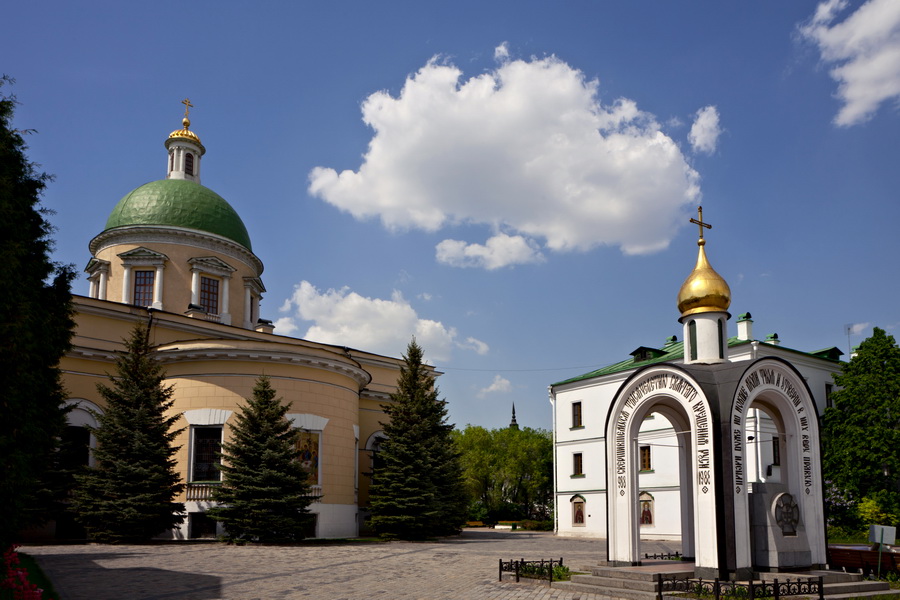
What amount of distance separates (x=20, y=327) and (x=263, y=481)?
14.2 metres

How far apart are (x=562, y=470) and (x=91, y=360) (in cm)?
2275

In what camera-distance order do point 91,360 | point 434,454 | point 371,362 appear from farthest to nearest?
point 371,362, point 434,454, point 91,360

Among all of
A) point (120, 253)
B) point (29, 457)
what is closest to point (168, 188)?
point (120, 253)

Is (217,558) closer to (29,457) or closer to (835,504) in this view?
(29,457)

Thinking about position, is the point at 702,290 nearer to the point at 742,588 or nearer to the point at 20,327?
the point at 742,588

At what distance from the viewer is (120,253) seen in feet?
111

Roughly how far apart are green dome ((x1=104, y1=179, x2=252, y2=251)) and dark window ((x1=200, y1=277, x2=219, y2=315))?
237 cm

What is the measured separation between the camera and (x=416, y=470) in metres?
27.9

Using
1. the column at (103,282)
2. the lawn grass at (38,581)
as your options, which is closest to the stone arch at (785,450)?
the lawn grass at (38,581)

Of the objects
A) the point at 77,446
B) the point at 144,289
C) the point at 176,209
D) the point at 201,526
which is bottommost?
the point at 201,526

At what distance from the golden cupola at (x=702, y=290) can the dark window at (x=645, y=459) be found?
19236mm

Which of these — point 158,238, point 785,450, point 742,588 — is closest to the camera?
point 742,588

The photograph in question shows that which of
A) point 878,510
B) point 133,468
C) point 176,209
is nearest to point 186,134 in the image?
point 176,209

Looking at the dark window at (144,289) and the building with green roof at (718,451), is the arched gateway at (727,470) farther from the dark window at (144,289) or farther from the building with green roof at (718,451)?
the dark window at (144,289)
